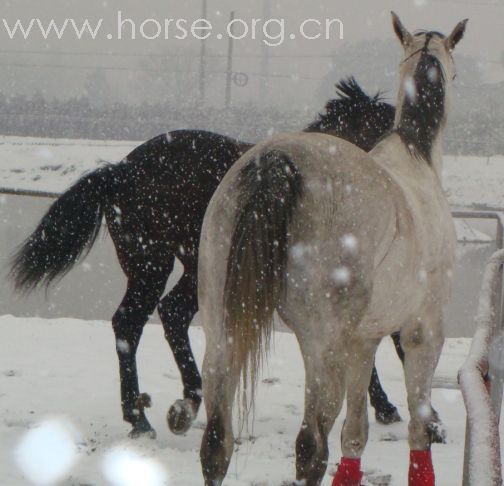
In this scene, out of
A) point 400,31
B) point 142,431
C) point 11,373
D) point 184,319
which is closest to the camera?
point 400,31

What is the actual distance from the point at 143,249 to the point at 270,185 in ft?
5.90

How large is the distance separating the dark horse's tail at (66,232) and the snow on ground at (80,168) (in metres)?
17.6

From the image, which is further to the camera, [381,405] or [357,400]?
[381,405]

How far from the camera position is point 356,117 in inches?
168

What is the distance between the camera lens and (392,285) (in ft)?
7.97

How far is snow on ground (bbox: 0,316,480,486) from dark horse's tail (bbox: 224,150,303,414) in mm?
589

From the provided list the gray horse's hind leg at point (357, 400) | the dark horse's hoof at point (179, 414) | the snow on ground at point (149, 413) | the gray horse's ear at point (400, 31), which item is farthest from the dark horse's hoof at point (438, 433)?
the gray horse's ear at point (400, 31)

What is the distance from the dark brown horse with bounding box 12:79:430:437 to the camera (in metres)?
3.91

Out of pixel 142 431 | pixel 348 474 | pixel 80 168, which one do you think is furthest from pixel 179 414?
pixel 80 168

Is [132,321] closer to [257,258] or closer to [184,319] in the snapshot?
[184,319]

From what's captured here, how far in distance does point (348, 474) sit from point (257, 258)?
1.07m

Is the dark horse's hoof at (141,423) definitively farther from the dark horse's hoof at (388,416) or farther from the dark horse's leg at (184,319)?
the dark horse's hoof at (388,416)

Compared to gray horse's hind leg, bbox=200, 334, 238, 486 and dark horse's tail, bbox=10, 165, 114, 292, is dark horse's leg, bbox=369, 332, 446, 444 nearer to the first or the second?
dark horse's tail, bbox=10, 165, 114, 292

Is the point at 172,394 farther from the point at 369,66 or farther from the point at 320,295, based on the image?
the point at 369,66
